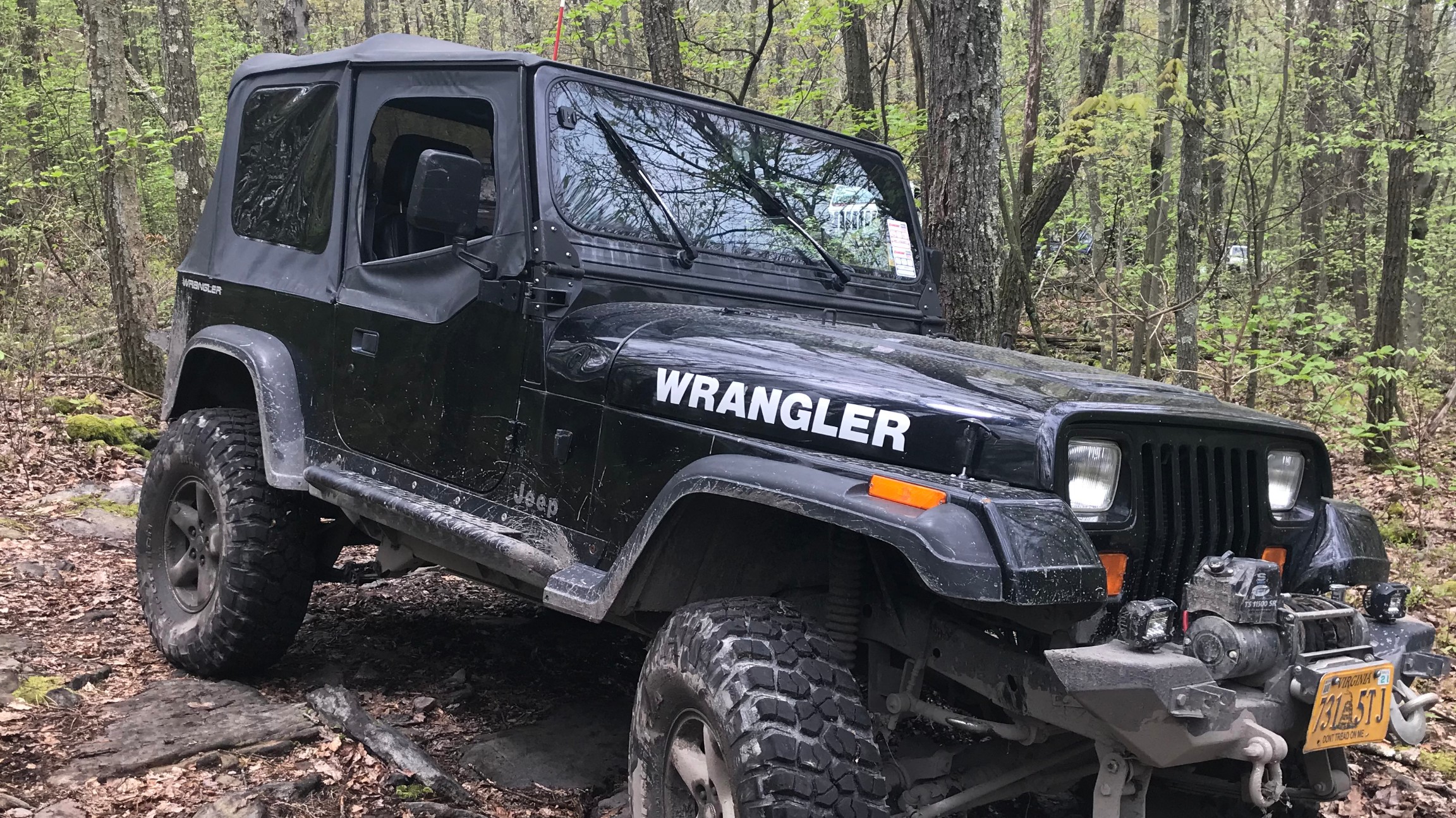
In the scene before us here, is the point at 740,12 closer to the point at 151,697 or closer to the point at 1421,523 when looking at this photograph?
the point at 1421,523

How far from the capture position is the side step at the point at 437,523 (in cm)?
298

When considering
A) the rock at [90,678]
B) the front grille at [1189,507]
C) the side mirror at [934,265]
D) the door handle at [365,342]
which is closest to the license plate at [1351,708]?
the front grille at [1189,507]

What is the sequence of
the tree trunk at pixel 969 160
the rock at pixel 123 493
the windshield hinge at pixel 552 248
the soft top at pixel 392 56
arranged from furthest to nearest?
1. the rock at pixel 123 493
2. the tree trunk at pixel 969 160
3. the soft top at pixel 392 56
4. the windshield hinge at pixel 552 248

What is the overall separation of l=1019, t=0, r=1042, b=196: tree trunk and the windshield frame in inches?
181

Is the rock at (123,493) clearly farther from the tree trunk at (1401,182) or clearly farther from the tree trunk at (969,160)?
the tree trunk at (1401,182)

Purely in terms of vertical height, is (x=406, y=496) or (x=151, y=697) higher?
(x=406, y=496)

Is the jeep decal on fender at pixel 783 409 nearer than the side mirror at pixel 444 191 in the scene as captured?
Yes

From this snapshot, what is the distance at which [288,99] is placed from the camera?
4195 mm

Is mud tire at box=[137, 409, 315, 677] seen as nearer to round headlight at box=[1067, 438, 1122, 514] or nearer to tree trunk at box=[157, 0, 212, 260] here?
round headlight at box=[1067, 438, 1122, 514]

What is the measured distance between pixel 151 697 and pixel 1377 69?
43.9 ft

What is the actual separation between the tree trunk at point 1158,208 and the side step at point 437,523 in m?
6.44

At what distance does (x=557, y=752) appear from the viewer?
11.9 ft

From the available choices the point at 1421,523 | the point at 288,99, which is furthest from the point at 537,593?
the point at 1421,523

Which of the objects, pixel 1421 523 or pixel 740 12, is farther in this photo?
pixel 740 12
